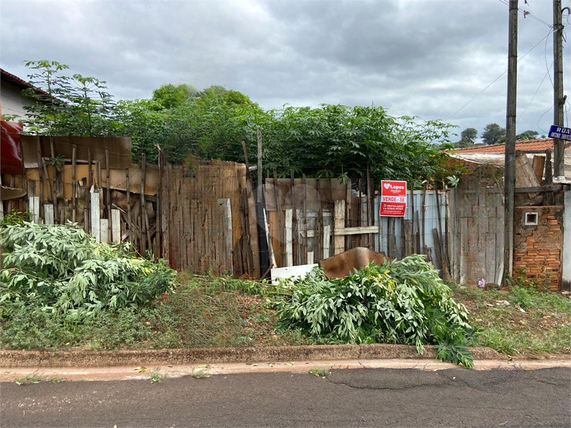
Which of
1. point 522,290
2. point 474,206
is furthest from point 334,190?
point 522,290

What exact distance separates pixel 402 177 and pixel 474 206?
1.51 metres

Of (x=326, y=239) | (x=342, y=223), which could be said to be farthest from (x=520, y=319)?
(x=326, y=239)

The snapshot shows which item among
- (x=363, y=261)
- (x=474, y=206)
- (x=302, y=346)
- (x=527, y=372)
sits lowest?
(x=527, y=372)

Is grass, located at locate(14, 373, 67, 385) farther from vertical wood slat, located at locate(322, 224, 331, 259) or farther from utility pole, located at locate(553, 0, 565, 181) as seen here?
utility pole, located at locate(553, 0, 565, 181)

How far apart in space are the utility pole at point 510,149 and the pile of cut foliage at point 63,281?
245 inches

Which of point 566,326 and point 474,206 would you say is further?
point 474,206

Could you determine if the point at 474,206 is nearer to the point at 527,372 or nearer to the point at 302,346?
the point at 527,372

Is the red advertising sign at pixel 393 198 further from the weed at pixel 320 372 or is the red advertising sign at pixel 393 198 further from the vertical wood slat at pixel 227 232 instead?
the weed at pixel 320 372

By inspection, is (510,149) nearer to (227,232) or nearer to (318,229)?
(318,229)

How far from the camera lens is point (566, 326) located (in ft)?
20.0

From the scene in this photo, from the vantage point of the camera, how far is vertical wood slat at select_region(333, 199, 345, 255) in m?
7.19

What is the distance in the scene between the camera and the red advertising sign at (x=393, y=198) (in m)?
7.32

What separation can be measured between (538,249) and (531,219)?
60 cm

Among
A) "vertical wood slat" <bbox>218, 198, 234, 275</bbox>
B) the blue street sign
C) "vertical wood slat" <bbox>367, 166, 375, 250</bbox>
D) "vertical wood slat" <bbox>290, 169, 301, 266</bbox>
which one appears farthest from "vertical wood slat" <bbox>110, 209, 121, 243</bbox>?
the blue street sign
